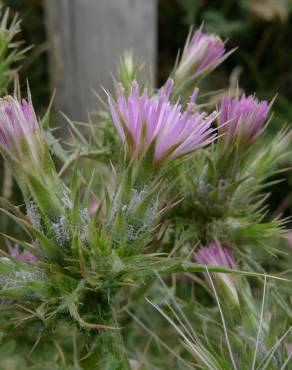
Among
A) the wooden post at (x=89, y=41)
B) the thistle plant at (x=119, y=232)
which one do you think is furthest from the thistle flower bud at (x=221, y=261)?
the wooden post at (x=89, y=41)

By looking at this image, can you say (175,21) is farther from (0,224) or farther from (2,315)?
(2,315)

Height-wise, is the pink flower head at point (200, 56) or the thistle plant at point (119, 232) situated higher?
the pink flower head at point (200, 56)

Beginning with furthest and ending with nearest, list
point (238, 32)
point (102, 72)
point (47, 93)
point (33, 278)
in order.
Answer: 1. point (238, 32)
2. point (47, 93)
3. point (102, 72)
4. point (33, 278)

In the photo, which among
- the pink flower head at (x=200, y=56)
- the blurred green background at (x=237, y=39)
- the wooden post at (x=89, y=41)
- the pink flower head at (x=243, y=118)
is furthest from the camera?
the blurred green background at (x=237, y=39)

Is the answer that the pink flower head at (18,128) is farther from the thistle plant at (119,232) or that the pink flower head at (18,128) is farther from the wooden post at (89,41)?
the wooden post at (89,41)

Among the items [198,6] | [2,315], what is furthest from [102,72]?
[2,315]

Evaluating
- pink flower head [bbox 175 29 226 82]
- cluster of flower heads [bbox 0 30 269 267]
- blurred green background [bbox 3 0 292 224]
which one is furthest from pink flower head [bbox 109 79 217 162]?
blurred green background [bbox 3 0 292 224]
